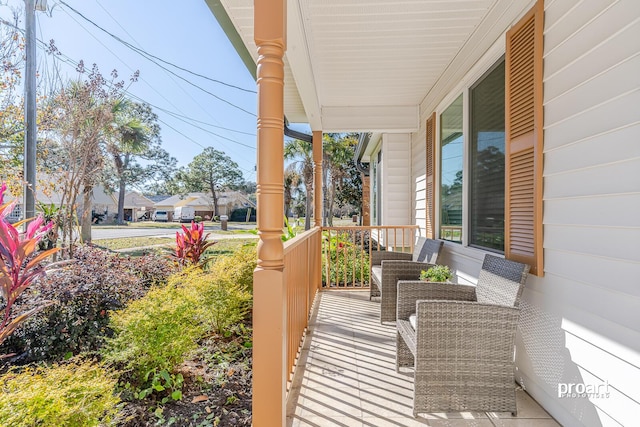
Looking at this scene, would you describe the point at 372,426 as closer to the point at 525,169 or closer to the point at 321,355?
the point at 321,355

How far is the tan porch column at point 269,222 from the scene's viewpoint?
62.6 inches

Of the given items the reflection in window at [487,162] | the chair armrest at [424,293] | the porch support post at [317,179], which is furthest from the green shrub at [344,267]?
the chair armrest at [424,293]

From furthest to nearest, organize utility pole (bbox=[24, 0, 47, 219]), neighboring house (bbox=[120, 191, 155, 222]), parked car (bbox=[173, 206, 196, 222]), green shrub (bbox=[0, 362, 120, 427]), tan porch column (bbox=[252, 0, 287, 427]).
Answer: neighboring house (bbox=[120, 191, 155, 222]) → parked car (bbox=[173, 206, 196, 222]) → utility pole (bbox=[24, 0, 47, 219]) → tan porch column (bbox=[252, 0, 287, 427]) → green shrub (bbox=[0, 362, 120, 427])

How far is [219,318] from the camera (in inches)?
116

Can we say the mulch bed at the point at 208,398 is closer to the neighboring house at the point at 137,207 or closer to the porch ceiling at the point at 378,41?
the porch ceiling at the point at 378,41

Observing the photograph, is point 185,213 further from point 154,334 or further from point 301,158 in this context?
point 154,334

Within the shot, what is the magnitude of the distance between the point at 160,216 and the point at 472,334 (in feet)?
109

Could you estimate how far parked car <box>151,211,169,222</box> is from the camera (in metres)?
31.0

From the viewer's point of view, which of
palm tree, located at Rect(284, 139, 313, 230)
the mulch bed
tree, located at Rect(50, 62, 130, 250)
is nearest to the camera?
the mulch bed

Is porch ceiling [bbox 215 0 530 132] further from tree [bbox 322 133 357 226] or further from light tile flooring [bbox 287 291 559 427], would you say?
tree [bbox 322 133 357 226]

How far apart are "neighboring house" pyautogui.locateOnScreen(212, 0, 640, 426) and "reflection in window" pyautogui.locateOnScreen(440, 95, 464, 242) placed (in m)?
0.03

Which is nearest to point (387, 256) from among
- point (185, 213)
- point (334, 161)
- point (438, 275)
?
point (438, 275)

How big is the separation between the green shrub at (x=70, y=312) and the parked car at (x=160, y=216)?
30350 mm

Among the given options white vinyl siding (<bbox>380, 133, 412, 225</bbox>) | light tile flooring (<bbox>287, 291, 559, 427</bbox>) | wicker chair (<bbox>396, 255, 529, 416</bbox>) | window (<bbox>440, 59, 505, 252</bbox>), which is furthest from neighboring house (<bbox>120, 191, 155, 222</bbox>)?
wicker chair (<bbox>396, 255, 529, 416</bbox>)
